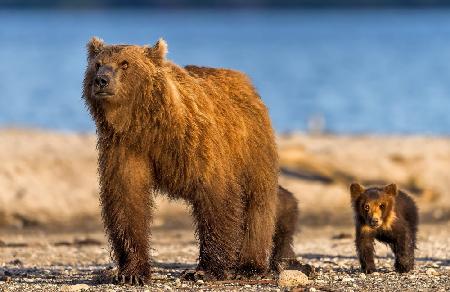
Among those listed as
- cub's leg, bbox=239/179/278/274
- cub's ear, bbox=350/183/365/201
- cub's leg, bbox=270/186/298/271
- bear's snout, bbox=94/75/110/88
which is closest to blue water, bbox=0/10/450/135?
cub's leg, bbox=270/186/298/271

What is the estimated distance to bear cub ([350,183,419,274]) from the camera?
11.7 meters

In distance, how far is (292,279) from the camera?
10.4 metres

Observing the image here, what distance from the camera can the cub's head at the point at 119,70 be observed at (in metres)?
9.93

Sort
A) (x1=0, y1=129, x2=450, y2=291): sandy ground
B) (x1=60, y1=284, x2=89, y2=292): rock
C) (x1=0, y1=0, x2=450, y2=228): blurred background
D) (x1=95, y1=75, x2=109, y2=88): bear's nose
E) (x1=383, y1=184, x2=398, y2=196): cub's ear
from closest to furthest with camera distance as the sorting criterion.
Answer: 1. (x1=95, y1=75, x2=109, y2=88): bear's nose
2. (x1=60, y1=284, x2=89, y2=292): rock
3. (x1=0, y1=129, x2=450, y2=291): sandy ground
4. (x1=383, y1=184, x2=398, y2=196): cub's ear
5. (x1=0, y1=0, x2=450, y2=228): blurred background

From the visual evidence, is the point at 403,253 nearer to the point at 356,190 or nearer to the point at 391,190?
the point at 391,190

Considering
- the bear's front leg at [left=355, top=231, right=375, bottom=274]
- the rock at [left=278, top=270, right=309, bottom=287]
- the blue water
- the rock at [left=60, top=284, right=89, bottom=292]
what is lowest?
the rock at [left=60, top=284, right=89, bottom=292]

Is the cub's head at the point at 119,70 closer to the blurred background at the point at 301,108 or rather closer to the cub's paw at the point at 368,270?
the cub's paw at the point at 368,270

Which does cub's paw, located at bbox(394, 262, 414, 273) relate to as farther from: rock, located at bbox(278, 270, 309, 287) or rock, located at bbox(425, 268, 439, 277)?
rock, located at bbox(278, 270, 309, 287)

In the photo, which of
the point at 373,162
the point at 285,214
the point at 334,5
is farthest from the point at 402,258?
the point at 334,5

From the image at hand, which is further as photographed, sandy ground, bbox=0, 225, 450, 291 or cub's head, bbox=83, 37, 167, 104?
sandy ground, bbox=0, 225, 450, 291

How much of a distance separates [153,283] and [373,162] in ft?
30.6

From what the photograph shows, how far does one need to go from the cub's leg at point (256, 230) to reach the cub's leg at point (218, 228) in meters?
0.23

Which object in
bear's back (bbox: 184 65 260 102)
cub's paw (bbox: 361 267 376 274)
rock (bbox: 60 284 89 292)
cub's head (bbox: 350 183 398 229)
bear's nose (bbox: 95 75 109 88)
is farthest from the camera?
cub's head (bbox: 350 183 398 229)

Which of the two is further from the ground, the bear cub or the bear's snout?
the bear's snout
